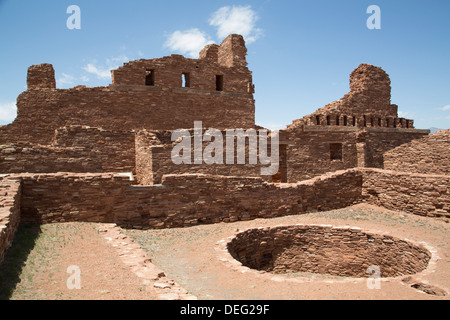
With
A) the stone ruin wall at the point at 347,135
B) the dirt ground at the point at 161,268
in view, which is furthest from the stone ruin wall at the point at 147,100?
the dirt ground at the point at 161,268

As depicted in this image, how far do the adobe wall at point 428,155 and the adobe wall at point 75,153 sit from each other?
14.1m

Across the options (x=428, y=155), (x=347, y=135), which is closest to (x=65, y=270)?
(x=347, y=135)

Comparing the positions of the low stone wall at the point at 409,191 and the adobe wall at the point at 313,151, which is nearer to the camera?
the low stone wall at the point at 409,191

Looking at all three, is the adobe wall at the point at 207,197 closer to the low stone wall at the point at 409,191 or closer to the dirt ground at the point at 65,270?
the low stone wall at the point at 409,191

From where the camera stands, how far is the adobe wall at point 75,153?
35.0 ft

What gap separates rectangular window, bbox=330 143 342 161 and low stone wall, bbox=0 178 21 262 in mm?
14651

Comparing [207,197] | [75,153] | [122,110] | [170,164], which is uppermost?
[122,110]

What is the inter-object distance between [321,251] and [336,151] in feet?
30.0

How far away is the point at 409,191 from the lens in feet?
37.2

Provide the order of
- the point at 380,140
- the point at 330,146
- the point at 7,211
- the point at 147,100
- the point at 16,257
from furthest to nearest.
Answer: the point at 380,140 < the point at 330,146 < the point at 147,100 < the point at 7,211 < the point at 16,257

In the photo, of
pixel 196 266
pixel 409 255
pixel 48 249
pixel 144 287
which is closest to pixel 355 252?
pixel 409 255

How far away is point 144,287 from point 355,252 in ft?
22.4

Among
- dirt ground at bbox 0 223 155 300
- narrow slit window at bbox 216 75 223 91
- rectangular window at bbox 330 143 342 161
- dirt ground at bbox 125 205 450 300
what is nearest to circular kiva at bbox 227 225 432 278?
dirt ground at bbox 125 205 450 300

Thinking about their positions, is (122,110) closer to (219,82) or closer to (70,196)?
(219,82)
